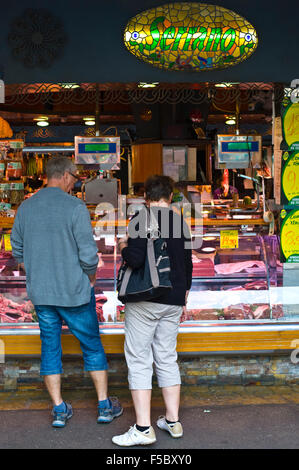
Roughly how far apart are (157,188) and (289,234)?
197 cm

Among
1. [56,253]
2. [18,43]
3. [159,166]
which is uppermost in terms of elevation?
[18,43]

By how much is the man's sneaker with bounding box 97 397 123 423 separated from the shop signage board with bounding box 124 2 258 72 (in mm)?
3001

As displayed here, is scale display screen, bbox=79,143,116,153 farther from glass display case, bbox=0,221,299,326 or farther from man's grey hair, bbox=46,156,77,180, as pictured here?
man's grey hair, bbox=46,156,77,180

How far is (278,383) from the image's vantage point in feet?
15.9

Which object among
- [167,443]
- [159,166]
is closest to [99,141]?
[159,166]

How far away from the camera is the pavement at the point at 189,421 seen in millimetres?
3770

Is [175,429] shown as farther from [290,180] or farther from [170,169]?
[170,169]

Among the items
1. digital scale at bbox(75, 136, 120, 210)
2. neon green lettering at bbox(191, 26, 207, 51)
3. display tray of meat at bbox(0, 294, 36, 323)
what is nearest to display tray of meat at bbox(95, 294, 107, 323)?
display tray of meat at bbox(0, 294, 36, 323)

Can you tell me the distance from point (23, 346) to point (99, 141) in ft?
12.1

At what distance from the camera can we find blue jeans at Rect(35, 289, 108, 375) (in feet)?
13.1

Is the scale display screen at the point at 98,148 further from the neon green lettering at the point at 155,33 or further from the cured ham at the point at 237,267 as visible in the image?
the cured ham at the point at 237,267

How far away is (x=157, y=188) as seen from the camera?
378 centimetres

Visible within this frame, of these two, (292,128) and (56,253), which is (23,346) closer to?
(56,253)

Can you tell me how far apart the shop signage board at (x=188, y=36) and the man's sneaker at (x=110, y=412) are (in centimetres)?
300
